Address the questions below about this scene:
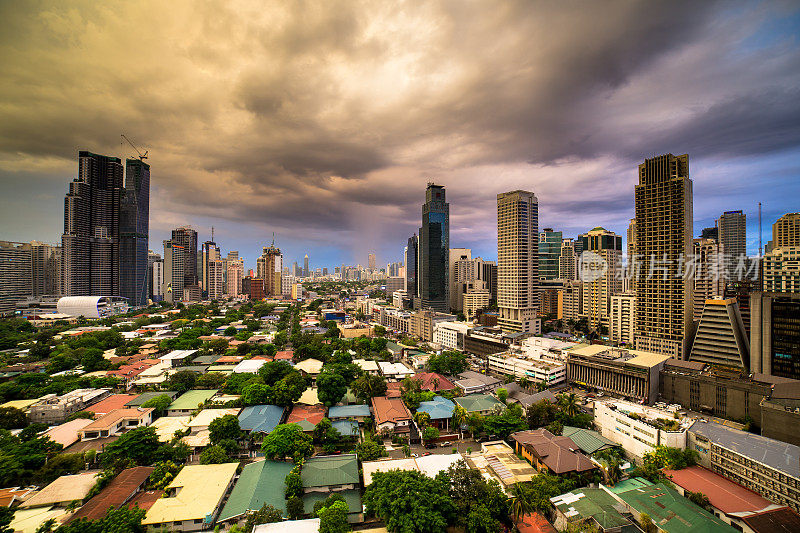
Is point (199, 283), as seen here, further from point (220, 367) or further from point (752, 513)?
point (752, 513)

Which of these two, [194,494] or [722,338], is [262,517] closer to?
[194,494]

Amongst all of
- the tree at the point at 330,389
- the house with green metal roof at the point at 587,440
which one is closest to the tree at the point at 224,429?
the tree at the point at 330,389

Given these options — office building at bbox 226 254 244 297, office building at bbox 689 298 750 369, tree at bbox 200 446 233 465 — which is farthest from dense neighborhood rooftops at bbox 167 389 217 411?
office building at bbox 226 254 244 297

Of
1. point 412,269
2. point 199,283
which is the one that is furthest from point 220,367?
point 199,283

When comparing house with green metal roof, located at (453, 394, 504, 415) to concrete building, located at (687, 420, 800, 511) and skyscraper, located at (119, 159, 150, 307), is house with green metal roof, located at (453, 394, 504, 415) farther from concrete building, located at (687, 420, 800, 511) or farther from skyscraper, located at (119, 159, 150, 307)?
skyscraper, located at (119, 159, 150, 307)

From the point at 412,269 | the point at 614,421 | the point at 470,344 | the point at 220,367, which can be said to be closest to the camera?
the point at 614,421
